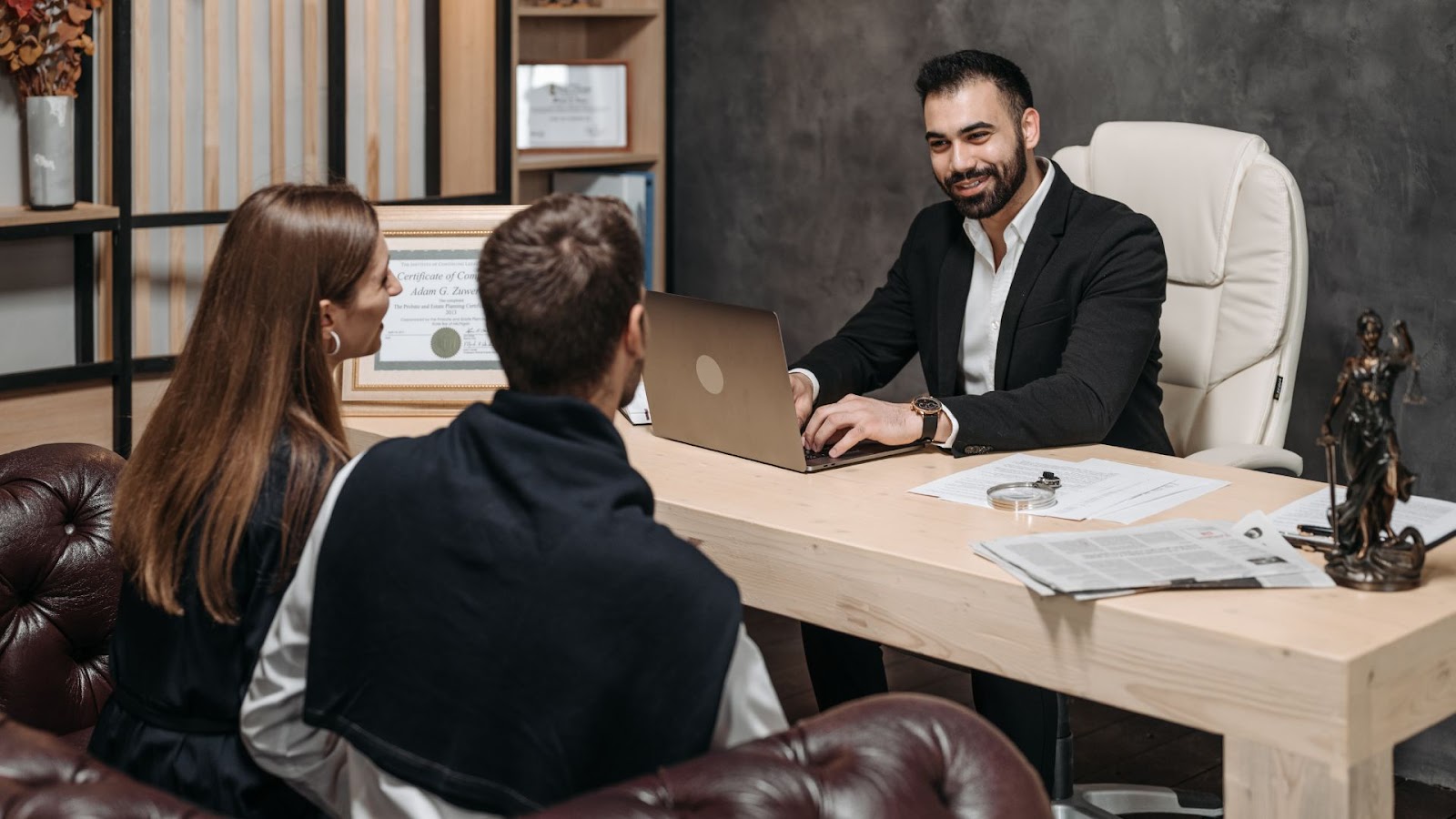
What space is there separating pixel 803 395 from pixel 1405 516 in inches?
37.2

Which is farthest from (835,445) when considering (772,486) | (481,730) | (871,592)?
(481,730)

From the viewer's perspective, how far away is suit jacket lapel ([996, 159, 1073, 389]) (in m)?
2.63

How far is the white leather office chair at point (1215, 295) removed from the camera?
2664mm

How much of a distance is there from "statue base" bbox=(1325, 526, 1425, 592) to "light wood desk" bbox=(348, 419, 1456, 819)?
0.6 inches

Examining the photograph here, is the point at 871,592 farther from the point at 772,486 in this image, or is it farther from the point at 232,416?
the point at 232,416

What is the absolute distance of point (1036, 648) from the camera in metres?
1.73

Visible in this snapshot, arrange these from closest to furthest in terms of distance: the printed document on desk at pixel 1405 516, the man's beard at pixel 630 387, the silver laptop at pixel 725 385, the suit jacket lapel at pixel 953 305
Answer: the man's beard at pixel 630 387 → the printed document on desk at pixel 1405 516 → the silver laptop at pixel 725 385 → the suit jacket lapel at pixel 953 305

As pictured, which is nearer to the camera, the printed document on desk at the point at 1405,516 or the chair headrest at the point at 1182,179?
the printed document on desk at the point at 1405,516

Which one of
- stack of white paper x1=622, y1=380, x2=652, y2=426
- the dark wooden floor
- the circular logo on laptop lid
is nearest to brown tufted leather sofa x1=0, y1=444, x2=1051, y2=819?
the circular logo on laptop lid

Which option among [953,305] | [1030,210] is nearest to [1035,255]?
[1030,210]

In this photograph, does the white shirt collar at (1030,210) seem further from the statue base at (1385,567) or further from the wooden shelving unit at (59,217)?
the wooden shelving unit at (59,217)

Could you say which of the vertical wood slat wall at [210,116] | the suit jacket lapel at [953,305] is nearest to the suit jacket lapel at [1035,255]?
the suit jacket lapel at [953,305]

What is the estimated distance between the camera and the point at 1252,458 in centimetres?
247

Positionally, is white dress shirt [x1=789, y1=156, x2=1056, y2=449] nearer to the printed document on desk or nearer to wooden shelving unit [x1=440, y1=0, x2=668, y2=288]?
the printed document on desk
